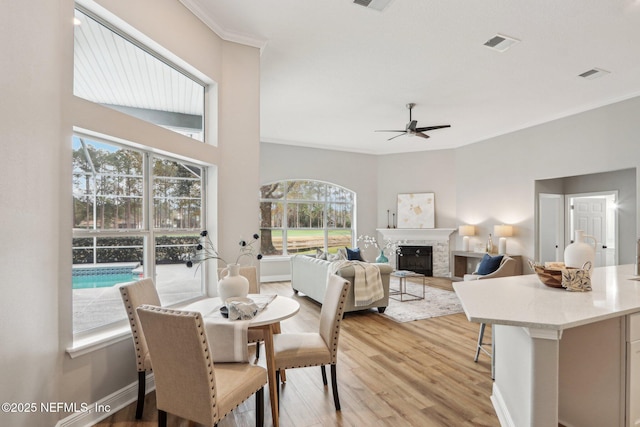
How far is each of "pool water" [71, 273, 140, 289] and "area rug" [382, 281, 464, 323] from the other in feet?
10.9

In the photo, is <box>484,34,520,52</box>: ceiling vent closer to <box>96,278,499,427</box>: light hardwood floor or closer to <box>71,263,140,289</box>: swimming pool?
<box>96,278,499,427</box>: light hardwood floor

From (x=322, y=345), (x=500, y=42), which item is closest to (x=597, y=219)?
(x=500, y=42)

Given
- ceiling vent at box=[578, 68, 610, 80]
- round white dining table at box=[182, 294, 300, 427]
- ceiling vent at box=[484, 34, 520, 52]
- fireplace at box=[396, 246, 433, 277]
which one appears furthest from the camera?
fireplace at box=[396, 246, 433, 277]

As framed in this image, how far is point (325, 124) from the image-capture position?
21.2 ft

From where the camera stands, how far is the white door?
6.54 metres

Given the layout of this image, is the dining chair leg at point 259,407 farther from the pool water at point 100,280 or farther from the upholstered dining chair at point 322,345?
the pool water at point 100,280

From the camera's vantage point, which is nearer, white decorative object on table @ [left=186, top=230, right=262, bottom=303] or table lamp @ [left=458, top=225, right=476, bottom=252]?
white decorative object on table @ [left=186, top=230, right=262, bottom=303]

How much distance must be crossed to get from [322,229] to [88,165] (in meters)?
6.25

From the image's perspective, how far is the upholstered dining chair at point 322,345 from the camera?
7.59 feet

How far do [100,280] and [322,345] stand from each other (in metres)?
1.72

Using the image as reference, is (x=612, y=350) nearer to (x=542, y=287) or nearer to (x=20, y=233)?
(x=542, y=287)

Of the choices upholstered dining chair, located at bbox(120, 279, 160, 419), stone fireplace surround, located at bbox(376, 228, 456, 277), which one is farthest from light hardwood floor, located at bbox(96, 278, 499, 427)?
stone fireplace surround, located at bbox(376, 228, 456, 277)

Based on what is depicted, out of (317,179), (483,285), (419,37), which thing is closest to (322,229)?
(317,179)

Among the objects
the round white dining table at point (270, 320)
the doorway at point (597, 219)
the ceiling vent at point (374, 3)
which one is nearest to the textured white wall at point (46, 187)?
the round white dining table at point (270, 320)
